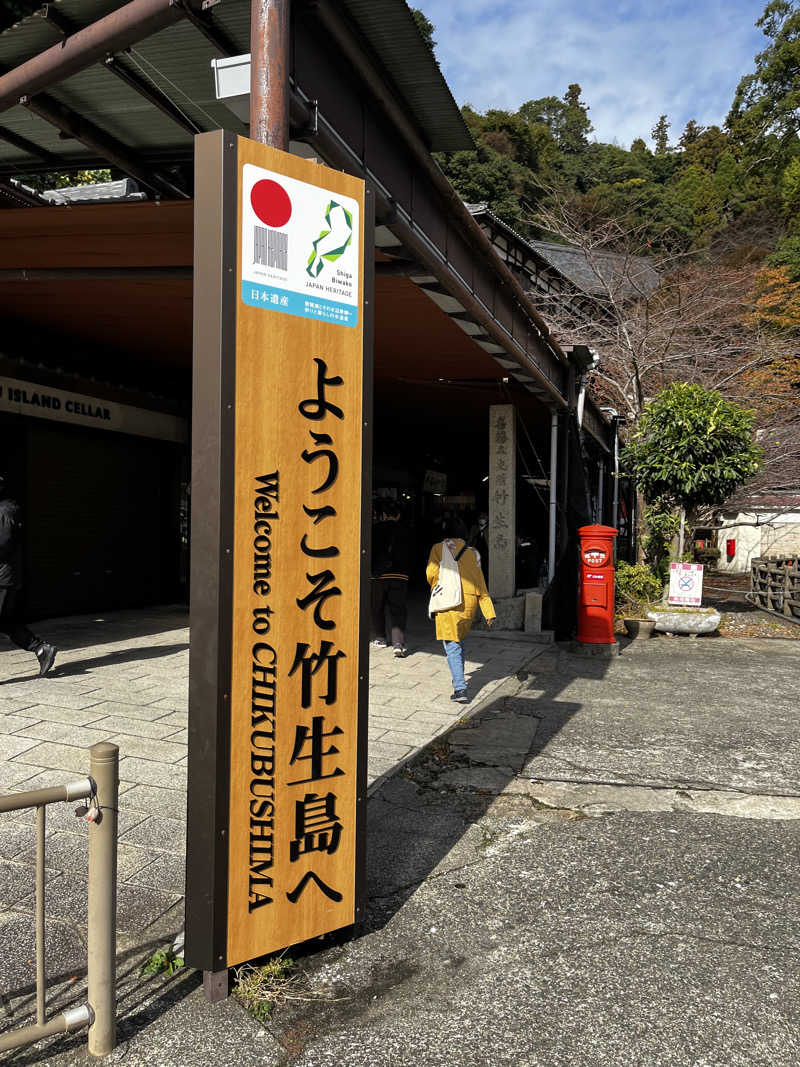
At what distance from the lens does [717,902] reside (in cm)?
342

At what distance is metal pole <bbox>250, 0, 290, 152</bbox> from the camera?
9.86 feet

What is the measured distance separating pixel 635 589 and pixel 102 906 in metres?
11.8

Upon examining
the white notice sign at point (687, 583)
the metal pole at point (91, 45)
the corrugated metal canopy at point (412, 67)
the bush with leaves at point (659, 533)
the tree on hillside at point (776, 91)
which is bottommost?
the white notice sign at point (687, 583)

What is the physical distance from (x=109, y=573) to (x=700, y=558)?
23.0 metres

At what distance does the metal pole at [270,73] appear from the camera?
3.00 meters

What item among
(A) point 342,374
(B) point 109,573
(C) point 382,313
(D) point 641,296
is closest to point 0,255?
(C) point 382,313

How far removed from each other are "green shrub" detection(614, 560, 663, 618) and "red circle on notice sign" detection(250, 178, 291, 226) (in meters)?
11.0

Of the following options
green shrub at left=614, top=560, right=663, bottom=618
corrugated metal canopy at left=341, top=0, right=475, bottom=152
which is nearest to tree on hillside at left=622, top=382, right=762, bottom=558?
green shrub at left=614, top=560, right=663, bottom=618

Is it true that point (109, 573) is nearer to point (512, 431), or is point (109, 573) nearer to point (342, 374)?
point (512, 431)

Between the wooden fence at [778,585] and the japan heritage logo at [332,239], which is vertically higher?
the japan heritage logo at [332,239]

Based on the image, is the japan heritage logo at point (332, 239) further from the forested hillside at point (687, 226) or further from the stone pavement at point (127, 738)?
the forested hillside at point (687, 226)

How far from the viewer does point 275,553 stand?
9.06ft

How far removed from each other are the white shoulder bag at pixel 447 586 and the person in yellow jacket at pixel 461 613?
3cm

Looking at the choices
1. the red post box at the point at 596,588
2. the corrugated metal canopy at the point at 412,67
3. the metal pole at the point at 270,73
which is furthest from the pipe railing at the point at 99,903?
the red post box at the point at 596,588
